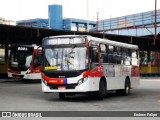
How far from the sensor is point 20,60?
3422 centimetres

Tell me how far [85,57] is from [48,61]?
162cm

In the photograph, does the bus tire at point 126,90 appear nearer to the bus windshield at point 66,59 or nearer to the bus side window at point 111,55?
the bus side window at point 111,55

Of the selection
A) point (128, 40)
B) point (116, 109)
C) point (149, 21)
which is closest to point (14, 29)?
point (128, 40)

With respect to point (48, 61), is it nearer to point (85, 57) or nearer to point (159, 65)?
point (85, 57)

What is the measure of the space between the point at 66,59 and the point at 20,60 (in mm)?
17721

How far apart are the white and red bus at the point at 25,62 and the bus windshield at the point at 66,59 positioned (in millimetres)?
15733

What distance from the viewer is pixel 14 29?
34594mm

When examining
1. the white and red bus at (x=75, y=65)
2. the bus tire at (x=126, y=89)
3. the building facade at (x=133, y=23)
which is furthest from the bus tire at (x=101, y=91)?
the building facade at (x=133, y=23)

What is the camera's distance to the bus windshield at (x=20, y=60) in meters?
33.7

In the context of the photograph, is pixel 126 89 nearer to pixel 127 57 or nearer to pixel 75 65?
pixel 127 57

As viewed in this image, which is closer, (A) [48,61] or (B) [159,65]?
(A) [48,61]

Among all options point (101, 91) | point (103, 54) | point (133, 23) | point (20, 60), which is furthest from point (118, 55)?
point (133, 23)

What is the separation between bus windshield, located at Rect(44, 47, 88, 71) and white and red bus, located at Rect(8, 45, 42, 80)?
619 inches

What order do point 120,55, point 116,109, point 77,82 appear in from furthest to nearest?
point 120,55 < point 77,82 < point 116,109
